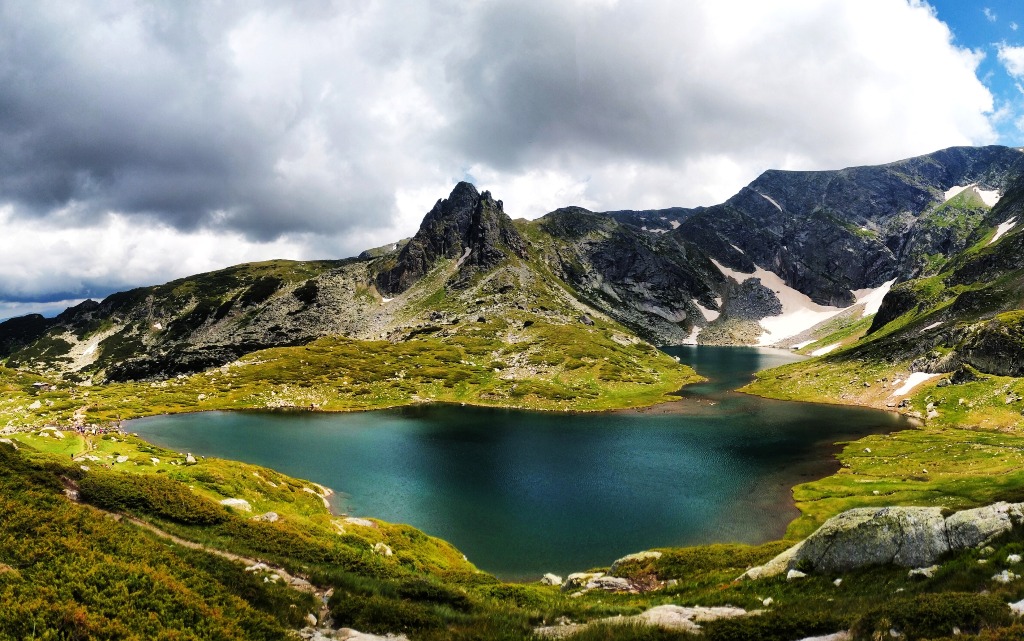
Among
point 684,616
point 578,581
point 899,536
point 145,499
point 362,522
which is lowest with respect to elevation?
point 578,581

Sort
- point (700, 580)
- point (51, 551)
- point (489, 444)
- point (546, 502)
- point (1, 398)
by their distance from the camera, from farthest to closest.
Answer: point (1, 398) → point (489, 444) → point (546, 502) → point (700, 580) → point (51, 551)

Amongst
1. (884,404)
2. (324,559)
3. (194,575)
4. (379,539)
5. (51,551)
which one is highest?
(51,551)

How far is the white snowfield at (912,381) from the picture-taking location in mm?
139375

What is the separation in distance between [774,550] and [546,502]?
111 ft

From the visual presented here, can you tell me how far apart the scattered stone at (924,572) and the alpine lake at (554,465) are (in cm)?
3384

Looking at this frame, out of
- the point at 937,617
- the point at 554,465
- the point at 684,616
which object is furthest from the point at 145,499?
the point at 554,465

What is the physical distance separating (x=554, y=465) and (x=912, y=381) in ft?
399

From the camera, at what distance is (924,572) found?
70.6ft

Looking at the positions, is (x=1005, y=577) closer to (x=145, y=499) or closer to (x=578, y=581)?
(x=578, y=581)

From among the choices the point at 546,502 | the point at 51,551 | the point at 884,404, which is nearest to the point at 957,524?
the point at 51,551

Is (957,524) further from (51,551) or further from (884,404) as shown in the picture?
(884,404)

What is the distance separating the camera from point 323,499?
69.1 meters

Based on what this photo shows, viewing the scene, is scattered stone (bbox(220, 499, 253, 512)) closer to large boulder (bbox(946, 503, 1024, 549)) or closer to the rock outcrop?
the rock outcrop

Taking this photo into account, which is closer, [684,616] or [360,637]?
[360,637]
